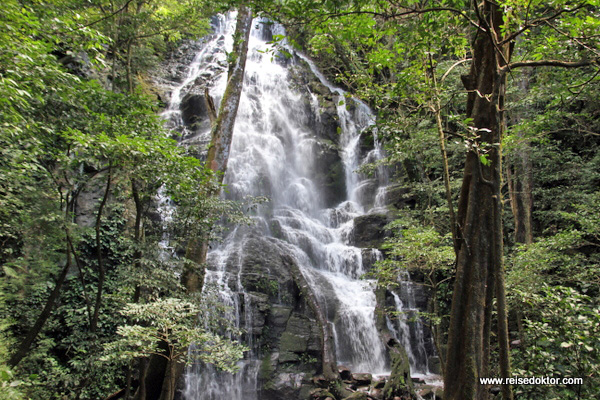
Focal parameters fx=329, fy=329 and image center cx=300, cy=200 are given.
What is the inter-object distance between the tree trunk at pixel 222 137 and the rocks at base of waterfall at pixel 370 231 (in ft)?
28.0

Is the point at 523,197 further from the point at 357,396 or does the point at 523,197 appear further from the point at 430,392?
the point at 357,396

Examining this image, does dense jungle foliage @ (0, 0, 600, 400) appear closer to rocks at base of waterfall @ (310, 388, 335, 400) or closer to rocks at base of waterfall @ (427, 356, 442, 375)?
rocks at base of waterfall @ (310, 388, 335, 400)

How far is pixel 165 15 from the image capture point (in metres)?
10.4

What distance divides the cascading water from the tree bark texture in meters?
3.61

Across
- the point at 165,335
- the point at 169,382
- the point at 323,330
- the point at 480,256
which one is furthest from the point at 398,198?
the point at 165,335

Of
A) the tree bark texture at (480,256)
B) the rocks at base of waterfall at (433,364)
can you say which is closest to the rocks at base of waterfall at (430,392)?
the rocks at base of waterfall at (433,364)

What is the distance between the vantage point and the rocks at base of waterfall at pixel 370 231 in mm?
13453

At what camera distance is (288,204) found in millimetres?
16234

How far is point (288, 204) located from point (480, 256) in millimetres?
12945

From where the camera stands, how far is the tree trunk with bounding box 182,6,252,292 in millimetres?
5488
